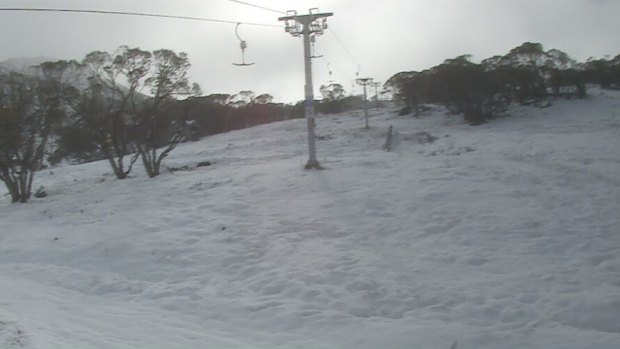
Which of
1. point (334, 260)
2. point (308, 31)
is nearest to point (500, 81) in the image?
point (308, 31)

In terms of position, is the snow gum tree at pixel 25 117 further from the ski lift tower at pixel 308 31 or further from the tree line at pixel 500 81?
the tree line at pixel 500 81

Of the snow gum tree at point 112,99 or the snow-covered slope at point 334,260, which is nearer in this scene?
the snow-covered slope at point 334,260

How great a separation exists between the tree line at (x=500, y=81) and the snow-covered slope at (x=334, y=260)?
87.0 feet

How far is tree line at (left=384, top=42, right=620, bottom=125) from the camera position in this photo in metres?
48.3

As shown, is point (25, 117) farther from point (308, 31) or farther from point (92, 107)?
point (308, 31)

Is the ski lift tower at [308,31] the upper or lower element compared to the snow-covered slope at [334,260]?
upper

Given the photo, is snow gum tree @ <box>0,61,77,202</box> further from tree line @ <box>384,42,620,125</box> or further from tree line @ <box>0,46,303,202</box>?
tree line @ <box>384,42,620,125</box>

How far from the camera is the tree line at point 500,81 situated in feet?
159

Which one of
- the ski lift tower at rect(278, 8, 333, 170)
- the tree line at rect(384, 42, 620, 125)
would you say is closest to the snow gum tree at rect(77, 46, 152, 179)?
the ski lift tower at rect(278, 8, 333, 170)

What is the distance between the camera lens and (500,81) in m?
48.2

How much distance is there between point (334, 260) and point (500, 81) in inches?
1658

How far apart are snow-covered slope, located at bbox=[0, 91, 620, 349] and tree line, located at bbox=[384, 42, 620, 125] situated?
26.5m

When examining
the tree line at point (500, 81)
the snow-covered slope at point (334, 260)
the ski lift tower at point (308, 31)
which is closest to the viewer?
the snow-covered slope at point (334, 260)

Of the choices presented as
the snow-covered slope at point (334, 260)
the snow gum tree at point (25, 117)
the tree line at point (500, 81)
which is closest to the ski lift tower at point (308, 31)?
the snow-covered slope at point (334, 260)
